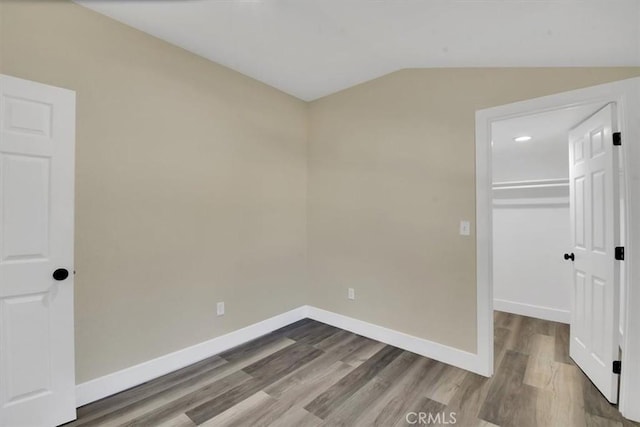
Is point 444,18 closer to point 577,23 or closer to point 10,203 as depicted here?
point 577,23

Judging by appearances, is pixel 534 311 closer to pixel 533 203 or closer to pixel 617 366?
pixel 533 203

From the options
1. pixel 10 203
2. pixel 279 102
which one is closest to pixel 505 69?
pixel 279 102

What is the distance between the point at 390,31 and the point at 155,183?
2146mm

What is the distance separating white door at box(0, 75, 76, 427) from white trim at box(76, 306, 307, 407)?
168 mm

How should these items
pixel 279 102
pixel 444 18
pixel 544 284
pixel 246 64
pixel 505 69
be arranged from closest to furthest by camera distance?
1. pixel 444 18
2. pixel 505 69
3. pixel 246 64
4. pixel 279 102
5. pixel 544 284

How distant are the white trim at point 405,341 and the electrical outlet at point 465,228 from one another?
3.34ft

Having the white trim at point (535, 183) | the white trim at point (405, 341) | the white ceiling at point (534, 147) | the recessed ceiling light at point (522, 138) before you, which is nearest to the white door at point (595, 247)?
the white ceiling at point (534, 147)

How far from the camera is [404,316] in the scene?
2.73 m

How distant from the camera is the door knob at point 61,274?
5.52ft

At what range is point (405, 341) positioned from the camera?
2.70m

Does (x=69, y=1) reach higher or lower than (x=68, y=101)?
higher

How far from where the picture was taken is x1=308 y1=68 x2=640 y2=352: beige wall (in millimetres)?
2342

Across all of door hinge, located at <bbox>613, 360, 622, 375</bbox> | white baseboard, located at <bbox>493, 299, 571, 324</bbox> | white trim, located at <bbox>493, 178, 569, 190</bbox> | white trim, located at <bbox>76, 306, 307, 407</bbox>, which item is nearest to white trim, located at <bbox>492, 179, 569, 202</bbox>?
white trim, located at <bbox>493, 178, 569, 190</bbox>

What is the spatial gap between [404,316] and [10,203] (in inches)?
120
